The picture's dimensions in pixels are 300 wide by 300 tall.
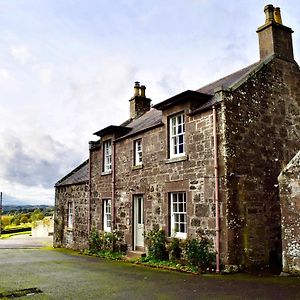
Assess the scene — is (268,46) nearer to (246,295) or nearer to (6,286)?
(246,295)

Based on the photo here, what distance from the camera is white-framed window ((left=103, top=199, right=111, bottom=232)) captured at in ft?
63.4

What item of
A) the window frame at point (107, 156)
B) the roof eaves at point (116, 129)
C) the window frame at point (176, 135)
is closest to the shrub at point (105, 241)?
the window frame at point (107, 156)

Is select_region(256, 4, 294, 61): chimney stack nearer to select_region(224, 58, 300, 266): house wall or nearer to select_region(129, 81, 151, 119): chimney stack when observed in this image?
select_region(224, 58, 300, 266): house wall

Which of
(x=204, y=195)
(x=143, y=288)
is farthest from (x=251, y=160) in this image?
(x=143, y=288)

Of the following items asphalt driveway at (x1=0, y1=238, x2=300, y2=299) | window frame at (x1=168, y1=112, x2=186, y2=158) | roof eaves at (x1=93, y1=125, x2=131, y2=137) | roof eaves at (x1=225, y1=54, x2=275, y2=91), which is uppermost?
roof eaves at (x1=225, y1=54, x2=275, y2=91)

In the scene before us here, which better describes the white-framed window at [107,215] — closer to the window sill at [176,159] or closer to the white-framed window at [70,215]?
the white-framed window at [70,215]

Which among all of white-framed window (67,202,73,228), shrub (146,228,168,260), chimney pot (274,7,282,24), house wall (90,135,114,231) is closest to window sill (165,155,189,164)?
shrub (146,228,168,260)

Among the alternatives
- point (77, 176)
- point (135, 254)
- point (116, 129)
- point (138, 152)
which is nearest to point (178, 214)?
point (135, 254)

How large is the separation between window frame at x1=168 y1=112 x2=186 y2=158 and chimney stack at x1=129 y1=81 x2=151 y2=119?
8065 mm

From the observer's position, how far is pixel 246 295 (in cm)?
855

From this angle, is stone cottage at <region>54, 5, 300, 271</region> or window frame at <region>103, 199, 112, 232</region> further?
window frame at <region>103, 199, 112, 232</region>

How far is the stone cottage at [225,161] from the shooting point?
12531mm

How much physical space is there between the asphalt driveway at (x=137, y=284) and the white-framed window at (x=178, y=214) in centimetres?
184

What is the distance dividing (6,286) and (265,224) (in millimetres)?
8541
